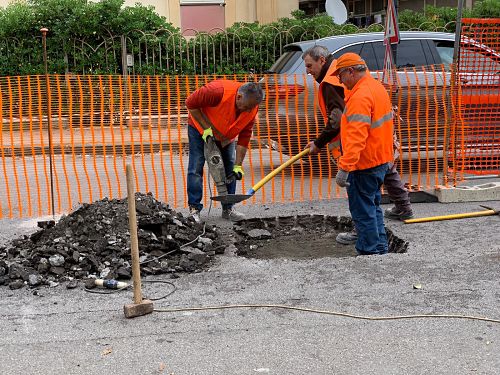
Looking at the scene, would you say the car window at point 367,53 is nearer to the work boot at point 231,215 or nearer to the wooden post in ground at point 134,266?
the work boot at point 231,215

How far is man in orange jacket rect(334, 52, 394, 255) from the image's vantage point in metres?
5.72

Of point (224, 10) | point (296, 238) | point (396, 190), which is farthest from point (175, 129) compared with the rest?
point (224, 10)

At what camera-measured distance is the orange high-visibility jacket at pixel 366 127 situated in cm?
570

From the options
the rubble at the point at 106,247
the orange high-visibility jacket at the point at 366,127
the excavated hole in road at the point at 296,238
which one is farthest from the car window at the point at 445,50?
the rubble at the point at 106,247

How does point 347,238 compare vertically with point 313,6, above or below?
A: below

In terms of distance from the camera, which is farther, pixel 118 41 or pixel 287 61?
pixel 118 41

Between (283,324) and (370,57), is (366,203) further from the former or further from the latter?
(370,57)

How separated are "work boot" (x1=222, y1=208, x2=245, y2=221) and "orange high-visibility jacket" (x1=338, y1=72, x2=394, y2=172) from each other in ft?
6.39

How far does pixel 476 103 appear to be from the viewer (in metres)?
8.36

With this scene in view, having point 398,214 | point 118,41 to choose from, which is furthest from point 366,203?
point 118,41

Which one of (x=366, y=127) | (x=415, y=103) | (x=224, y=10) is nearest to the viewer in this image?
(x=366, y=127)

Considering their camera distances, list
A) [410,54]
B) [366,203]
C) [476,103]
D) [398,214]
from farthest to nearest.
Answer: [410,54], [476,103], [398,214], [366,203]

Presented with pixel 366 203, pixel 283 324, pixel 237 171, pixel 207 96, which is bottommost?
pixel 283 324

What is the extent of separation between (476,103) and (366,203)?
3.08m
